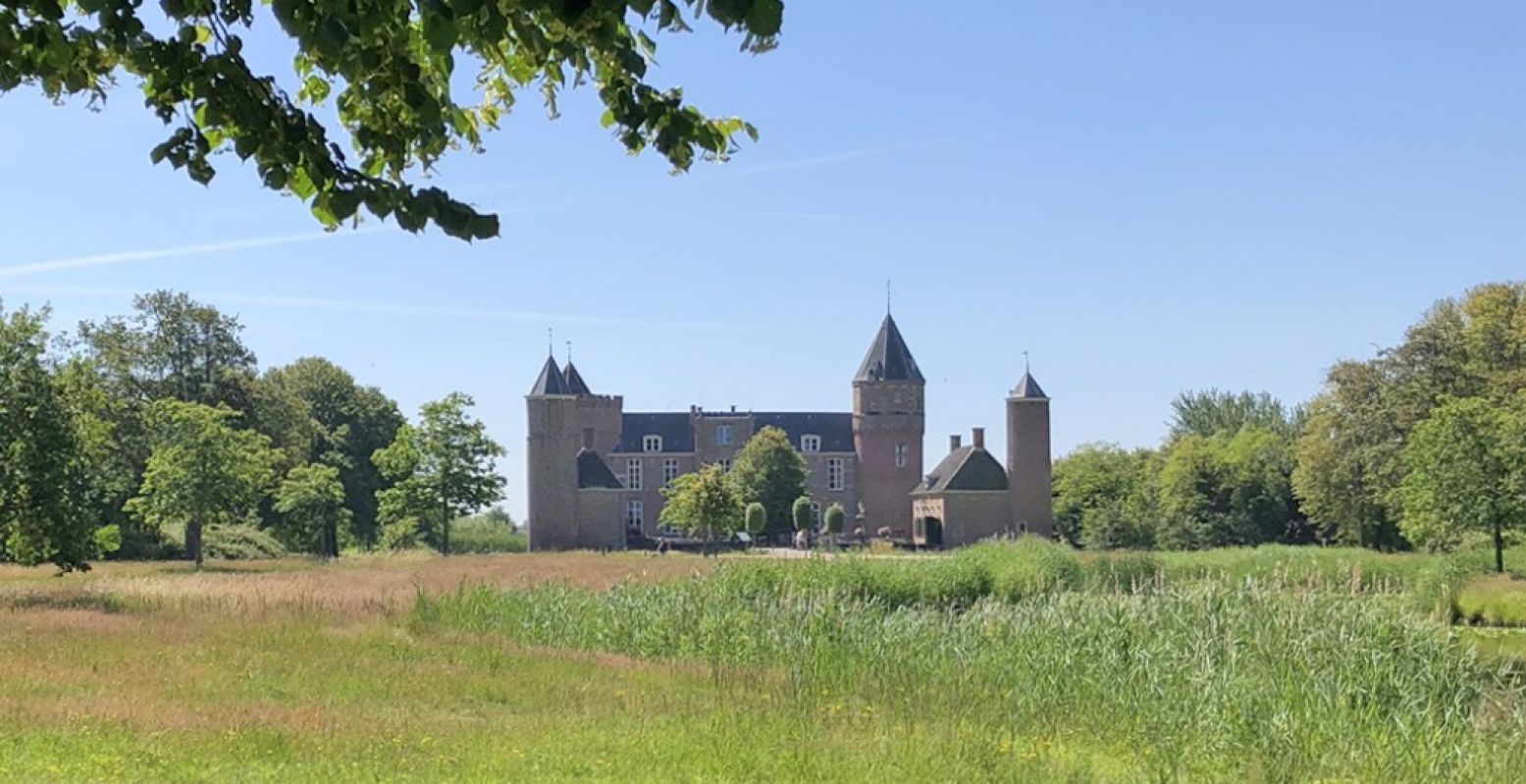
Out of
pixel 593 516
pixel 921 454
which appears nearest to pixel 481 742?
pixel 593 516

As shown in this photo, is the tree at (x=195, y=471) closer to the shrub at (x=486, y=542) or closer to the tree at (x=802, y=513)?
the shrub at (x=486, y=542)

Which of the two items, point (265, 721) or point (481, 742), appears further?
point (265, 721)

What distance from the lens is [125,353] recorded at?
50.4 metres

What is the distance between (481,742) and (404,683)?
3.36m

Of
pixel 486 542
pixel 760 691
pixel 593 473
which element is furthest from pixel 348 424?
pixel 760 691

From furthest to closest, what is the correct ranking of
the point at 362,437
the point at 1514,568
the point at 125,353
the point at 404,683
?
the point at 362,437, the point at 125,353, the point at 1514,568, the point at 404,683

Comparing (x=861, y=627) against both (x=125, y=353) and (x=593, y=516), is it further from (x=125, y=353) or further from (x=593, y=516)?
(x=593, y=516)

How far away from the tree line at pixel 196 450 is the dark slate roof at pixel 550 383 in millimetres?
6733

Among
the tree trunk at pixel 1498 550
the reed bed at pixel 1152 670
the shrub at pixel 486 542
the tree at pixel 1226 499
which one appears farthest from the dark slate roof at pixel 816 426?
the reed bed at pixel 1152 670

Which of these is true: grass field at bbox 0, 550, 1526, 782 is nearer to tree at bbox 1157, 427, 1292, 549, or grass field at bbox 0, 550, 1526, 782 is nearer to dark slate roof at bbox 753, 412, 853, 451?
tree at bbox 1157, 427, 1292, 549

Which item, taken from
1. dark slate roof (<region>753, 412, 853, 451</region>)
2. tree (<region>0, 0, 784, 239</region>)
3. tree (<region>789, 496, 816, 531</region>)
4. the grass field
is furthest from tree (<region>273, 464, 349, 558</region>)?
tree (<region>0, 0, 784, 239</region>)

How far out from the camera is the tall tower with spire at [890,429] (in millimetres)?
70625

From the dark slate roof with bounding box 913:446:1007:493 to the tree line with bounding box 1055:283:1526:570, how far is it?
15.0 feet

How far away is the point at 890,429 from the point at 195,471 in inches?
1543
